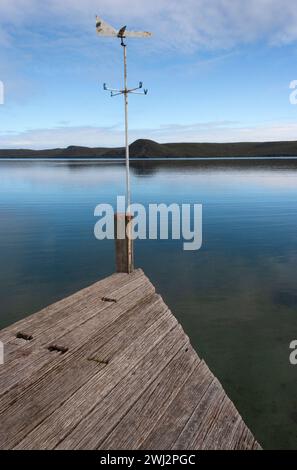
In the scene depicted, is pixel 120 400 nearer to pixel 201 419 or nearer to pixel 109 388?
pixel 109 388

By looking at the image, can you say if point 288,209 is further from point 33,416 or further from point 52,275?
point 33,416

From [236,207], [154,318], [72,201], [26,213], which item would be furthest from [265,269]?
[72,201]

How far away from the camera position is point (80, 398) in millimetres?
5398

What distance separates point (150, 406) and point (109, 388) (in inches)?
29.3

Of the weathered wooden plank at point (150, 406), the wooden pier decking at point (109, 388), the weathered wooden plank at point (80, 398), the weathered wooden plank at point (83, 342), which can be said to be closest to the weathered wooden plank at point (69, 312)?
the wooden pier decking at point (109, 388)

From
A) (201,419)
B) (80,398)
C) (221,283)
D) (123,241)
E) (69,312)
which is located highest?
(123,241)

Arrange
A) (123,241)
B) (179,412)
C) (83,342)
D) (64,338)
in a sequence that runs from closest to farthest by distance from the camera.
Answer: (179,412)
(83,342)
(64,338)
(123,241)

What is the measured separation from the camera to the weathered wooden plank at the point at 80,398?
466cm

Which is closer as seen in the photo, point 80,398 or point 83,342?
point 80,398

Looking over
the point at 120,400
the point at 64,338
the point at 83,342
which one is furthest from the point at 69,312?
the point at 120,400

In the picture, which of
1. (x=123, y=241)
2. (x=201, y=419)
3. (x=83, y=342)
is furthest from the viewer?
(x=123, y=241)

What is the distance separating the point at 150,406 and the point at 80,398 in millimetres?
1055

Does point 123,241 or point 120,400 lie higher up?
point 123,241
